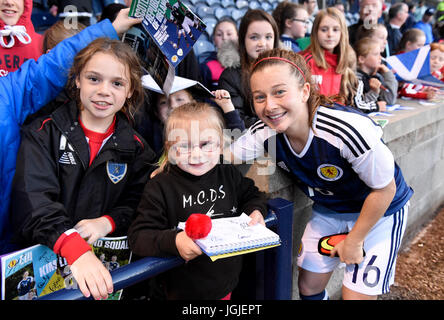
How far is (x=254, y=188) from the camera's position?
164cm

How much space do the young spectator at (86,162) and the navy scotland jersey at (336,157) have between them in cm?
55

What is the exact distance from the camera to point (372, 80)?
3.43 metres

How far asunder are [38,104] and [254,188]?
993 millimetres

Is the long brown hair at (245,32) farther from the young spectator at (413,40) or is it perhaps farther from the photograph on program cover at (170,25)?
the young spectator at (413,40)

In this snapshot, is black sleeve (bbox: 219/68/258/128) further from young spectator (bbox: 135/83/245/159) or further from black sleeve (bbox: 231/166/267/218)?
black sleeve (bbox: 231/166/267/218)

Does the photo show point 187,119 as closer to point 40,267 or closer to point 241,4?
point 40,267

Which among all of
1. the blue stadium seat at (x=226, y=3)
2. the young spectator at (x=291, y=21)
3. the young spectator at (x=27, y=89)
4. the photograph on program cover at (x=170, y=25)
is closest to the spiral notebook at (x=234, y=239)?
the photograph on program cover at (x=170, y=25)

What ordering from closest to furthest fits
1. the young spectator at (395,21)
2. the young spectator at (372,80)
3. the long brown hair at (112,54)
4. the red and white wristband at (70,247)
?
the red and white wristband at (70,247)
the long brown hair at (112,54)
the young spectator at (372,80)
the young spectator at (395,21)

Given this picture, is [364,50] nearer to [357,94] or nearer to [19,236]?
[357,94]

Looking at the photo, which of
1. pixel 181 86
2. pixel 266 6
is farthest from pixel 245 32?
pixel 266 6

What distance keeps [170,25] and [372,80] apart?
253cm

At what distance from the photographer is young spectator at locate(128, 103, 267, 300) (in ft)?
4.65

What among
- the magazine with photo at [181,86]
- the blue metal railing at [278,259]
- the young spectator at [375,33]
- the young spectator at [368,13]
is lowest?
the blue metal railing at [278,259]

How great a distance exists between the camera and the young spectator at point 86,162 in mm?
1299
